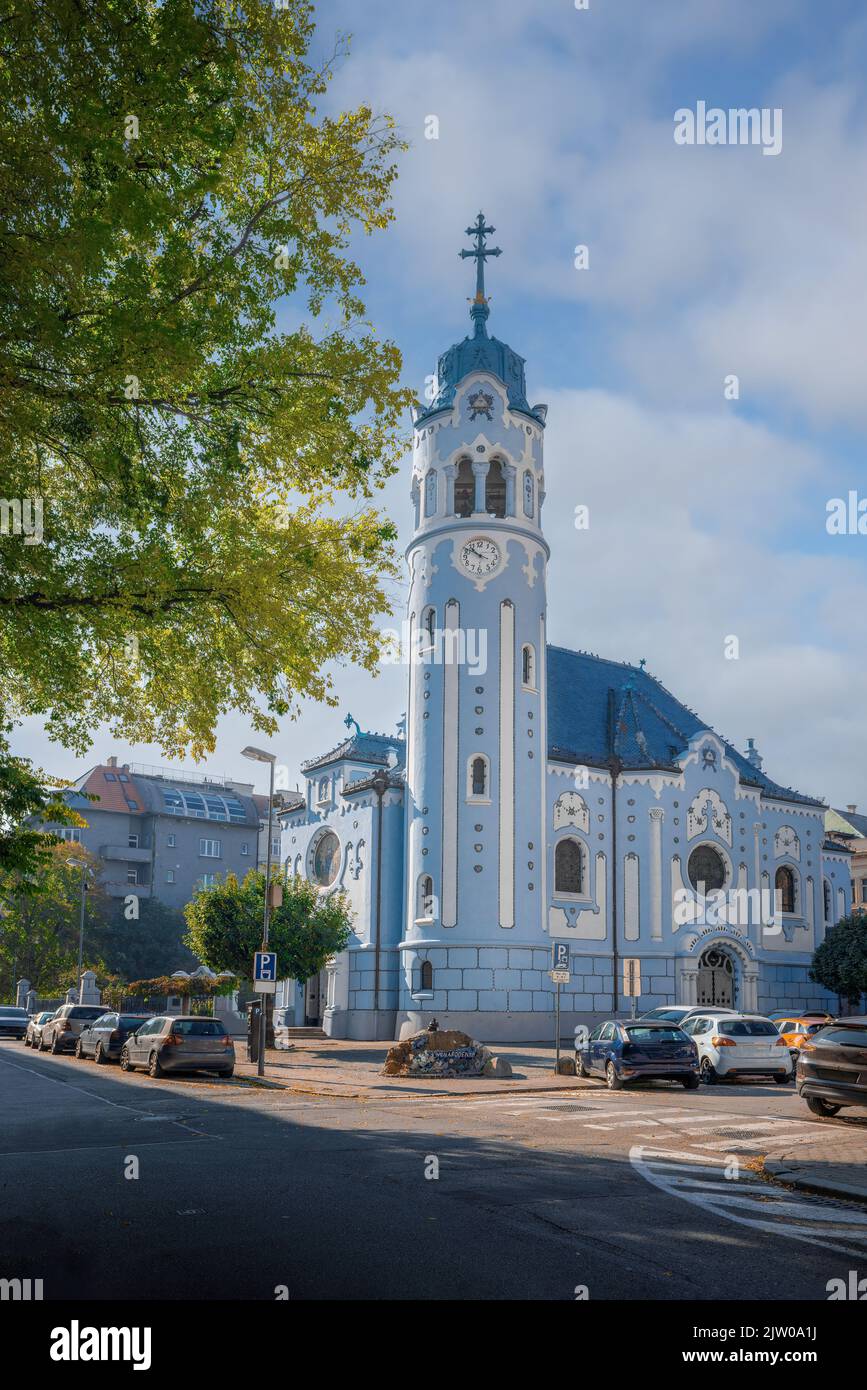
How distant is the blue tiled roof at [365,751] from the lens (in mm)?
46844

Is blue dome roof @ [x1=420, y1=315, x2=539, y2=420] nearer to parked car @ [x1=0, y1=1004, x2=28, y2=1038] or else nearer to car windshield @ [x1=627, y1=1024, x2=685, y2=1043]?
car windshield @ [x1=627, y1=1024, x2=685, y2=1043]

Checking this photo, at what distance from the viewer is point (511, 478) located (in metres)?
42.4

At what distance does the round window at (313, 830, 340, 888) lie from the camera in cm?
4653

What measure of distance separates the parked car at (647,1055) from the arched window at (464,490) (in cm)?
2351

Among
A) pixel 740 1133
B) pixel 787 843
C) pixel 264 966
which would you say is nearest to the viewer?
pixel 740 1133

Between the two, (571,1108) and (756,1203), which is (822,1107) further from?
(756,1203)

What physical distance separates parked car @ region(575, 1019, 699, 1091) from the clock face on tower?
2167 cm

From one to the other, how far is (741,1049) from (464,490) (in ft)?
80.0

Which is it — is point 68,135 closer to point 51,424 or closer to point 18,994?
point 51,424

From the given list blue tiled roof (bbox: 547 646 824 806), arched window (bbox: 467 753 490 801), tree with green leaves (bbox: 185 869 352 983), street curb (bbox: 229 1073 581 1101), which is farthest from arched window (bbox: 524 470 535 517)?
street curb (bbox: 229 1073 581 1101)

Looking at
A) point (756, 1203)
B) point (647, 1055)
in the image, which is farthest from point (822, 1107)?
point (756, 1203)

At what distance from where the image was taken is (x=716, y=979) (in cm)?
4484
